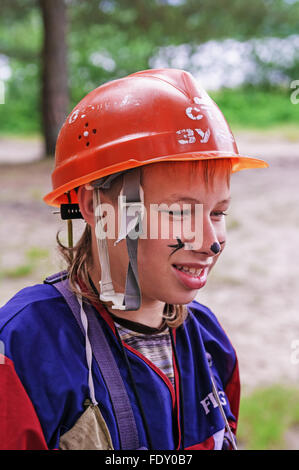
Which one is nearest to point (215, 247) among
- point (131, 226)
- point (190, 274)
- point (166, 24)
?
point (190, 274)

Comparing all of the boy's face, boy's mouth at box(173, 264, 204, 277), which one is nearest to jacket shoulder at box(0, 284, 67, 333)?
the boy's face

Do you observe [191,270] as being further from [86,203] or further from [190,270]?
[86,203]

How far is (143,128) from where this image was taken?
4.84ft

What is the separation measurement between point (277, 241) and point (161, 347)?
5.19 m

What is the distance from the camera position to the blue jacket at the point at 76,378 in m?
1.35

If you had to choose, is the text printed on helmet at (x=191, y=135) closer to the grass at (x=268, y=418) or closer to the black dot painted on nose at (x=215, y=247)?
the black dot painted on nose at (x=215, y=247)

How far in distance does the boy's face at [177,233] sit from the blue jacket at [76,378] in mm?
203

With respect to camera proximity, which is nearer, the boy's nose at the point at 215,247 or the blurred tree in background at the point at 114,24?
the boy's nose at the point at 215,247

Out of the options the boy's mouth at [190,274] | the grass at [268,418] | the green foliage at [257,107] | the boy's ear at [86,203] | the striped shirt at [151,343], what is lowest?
the grass at [268,418]

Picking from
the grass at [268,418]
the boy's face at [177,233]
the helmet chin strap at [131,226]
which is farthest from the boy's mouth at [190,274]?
the grass at [268,418]

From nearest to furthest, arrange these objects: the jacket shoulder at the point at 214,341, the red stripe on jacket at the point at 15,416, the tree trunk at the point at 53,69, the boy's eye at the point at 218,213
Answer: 1. the red stripe on jacket at the point at 15,416
2. the boy's eye at the point at 218,213
3. the jacket shoulder at the point at 214,341
4. the tree trunk at the point at 53,69

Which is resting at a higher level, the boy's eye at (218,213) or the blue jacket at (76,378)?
the boy's eye at (218,213)
